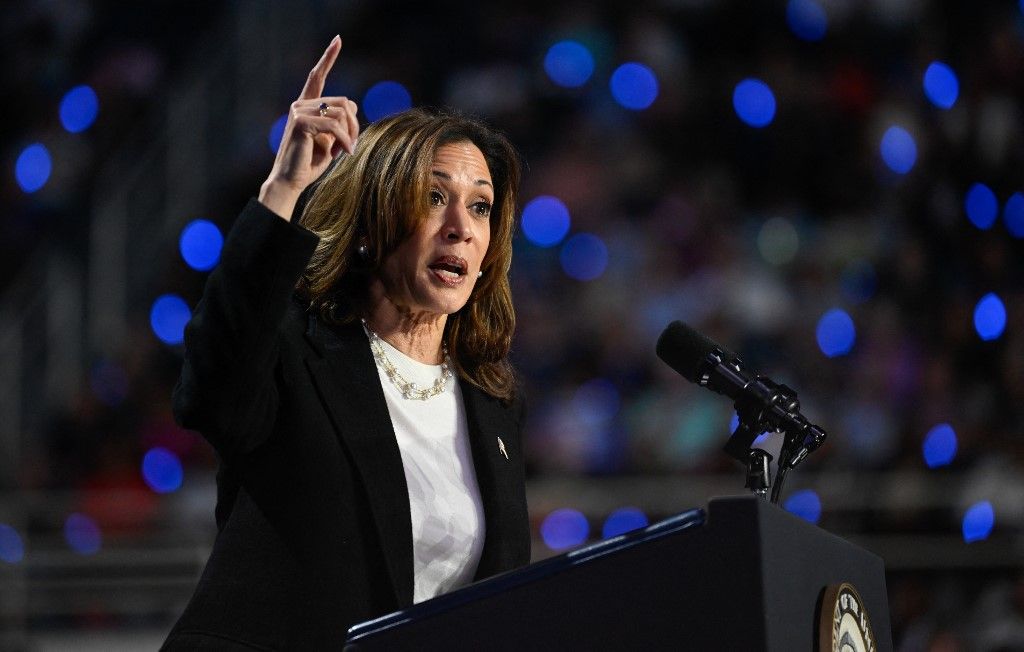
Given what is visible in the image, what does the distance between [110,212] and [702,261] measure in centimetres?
260

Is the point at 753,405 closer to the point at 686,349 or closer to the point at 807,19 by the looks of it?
the point at 686,349

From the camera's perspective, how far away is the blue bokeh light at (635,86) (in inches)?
247

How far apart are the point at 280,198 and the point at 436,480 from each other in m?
0.50

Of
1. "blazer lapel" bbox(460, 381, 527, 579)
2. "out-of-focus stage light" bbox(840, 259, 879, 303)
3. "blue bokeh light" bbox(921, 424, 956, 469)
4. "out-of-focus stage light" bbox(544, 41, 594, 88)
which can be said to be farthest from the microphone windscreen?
"out-of-focus stage light" bbox(544, 41, 594, 88)

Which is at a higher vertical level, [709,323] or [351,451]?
[709,323]

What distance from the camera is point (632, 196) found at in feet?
19.7

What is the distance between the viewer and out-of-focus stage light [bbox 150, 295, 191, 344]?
6.06m

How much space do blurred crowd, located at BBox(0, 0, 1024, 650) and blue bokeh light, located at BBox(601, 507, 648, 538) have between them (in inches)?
8.1

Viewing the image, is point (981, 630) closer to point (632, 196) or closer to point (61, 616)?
point (632, 196)

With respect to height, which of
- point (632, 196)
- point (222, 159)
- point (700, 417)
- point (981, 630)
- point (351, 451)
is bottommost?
point (351, 451)

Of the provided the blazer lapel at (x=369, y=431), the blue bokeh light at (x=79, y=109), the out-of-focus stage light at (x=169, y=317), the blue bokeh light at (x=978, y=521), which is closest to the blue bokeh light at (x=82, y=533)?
the out-of-focus stage light at (x=169, y=317)

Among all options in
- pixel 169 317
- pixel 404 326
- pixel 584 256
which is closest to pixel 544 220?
pixel 584 256

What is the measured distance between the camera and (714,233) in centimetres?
575

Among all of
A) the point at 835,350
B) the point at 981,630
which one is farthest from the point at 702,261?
the point at 981,630
